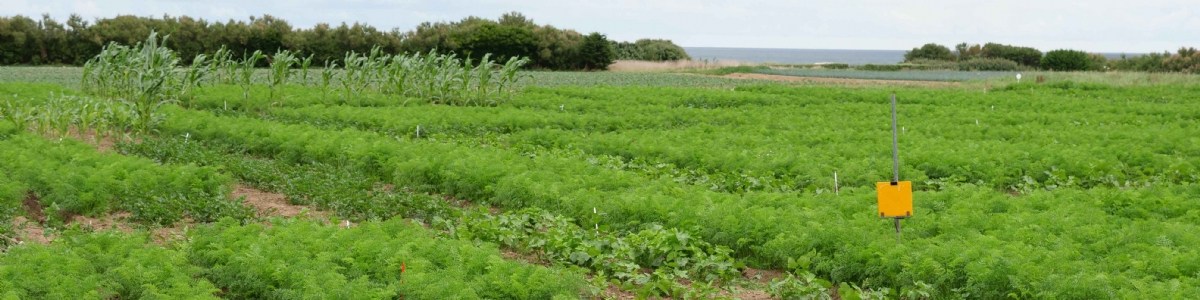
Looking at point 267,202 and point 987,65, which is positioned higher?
point 267,202

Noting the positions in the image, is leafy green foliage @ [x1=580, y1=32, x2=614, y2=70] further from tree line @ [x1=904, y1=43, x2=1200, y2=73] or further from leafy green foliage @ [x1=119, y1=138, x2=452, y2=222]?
leafy green foliage @ [x1=119, y1=138, x2=452, y2=222]

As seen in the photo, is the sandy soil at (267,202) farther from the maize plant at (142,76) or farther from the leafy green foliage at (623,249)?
the maize plant at (142,76)

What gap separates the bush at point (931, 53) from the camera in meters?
77.0

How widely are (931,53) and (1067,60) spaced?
14780 mm

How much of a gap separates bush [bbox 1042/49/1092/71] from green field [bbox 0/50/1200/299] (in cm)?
4388

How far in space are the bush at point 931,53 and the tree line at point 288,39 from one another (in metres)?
26.1

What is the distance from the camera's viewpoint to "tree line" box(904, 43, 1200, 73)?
54.4 metres

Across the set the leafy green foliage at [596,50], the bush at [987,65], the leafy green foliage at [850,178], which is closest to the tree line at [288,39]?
the leafy green foliage at [596,50]

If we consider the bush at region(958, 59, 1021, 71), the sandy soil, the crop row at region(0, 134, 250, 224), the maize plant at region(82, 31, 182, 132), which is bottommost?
the bush at region(958, 59, 1021, 71)

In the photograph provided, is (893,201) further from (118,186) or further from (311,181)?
(118,186)

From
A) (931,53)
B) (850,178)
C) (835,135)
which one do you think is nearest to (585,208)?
(850,178)

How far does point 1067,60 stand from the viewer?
64.4m

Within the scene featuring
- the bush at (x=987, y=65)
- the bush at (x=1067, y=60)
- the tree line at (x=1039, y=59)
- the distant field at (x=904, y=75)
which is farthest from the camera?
the bush at (x=987, y=65)

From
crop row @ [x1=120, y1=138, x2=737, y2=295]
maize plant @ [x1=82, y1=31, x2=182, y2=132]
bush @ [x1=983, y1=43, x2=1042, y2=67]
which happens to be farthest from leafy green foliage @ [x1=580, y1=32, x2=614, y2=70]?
crop row @ [x1=120, y1=138, x2=737, y2=295]
